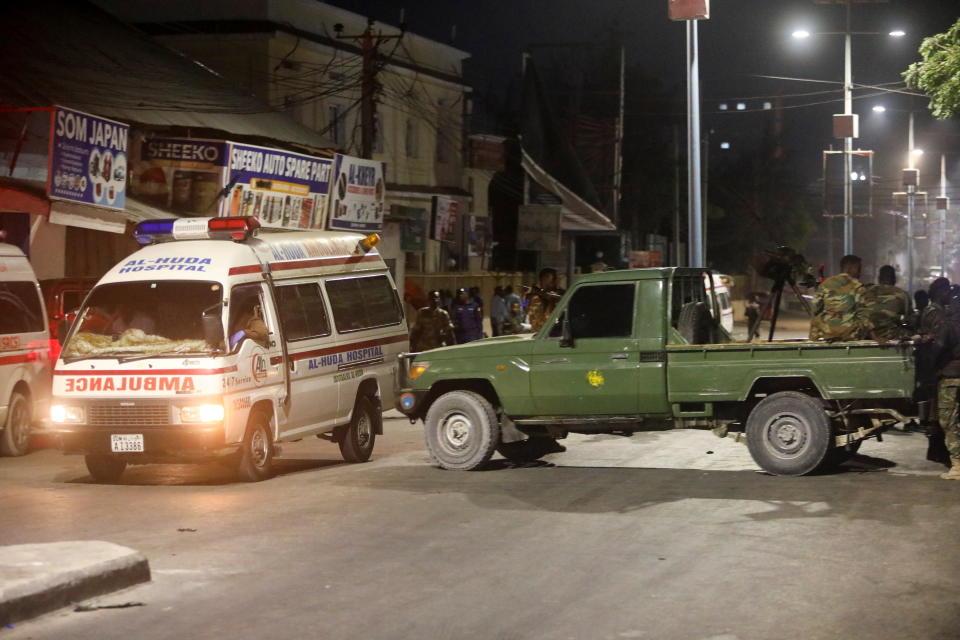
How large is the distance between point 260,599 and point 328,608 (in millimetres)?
504

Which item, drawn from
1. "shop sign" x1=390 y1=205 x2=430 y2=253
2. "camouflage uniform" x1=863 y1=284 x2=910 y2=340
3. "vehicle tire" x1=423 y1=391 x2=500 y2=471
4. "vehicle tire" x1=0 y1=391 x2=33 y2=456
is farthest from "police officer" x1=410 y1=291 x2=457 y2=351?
"shop sign" x1=390 y1=205 x2=430 y2=253

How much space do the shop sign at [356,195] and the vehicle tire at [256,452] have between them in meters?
16.3

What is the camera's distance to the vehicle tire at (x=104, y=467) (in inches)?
549

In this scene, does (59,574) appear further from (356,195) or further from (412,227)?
(412,227)

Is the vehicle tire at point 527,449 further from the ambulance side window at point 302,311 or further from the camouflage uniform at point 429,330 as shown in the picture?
the camouflage uniform at point 429,330

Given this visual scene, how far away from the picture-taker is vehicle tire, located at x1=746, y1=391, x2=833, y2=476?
522 inches

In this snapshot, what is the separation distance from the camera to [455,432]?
14523mm

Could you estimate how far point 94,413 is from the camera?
13359 millimetres

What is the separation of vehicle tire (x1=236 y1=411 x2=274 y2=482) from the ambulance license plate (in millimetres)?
971

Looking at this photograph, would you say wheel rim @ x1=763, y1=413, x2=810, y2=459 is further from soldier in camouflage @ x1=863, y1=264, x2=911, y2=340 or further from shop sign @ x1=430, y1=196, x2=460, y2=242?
shop sign @ x1=430, y1=196, x2=460, y2=242

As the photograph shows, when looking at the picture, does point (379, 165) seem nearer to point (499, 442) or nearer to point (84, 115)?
point (84, 115)

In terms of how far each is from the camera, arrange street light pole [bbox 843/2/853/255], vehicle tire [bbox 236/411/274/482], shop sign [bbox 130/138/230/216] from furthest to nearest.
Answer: street light pole [bbox 843/2/853/255] → shop sign [bbox 130/138/230/216] → vehicle tire [bbox 236/411/274/482]

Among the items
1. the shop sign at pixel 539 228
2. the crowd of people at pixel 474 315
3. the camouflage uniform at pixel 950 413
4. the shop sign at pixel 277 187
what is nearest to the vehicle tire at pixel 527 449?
the crowd of people at pixel 474 315

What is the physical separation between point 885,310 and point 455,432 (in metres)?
4.49
